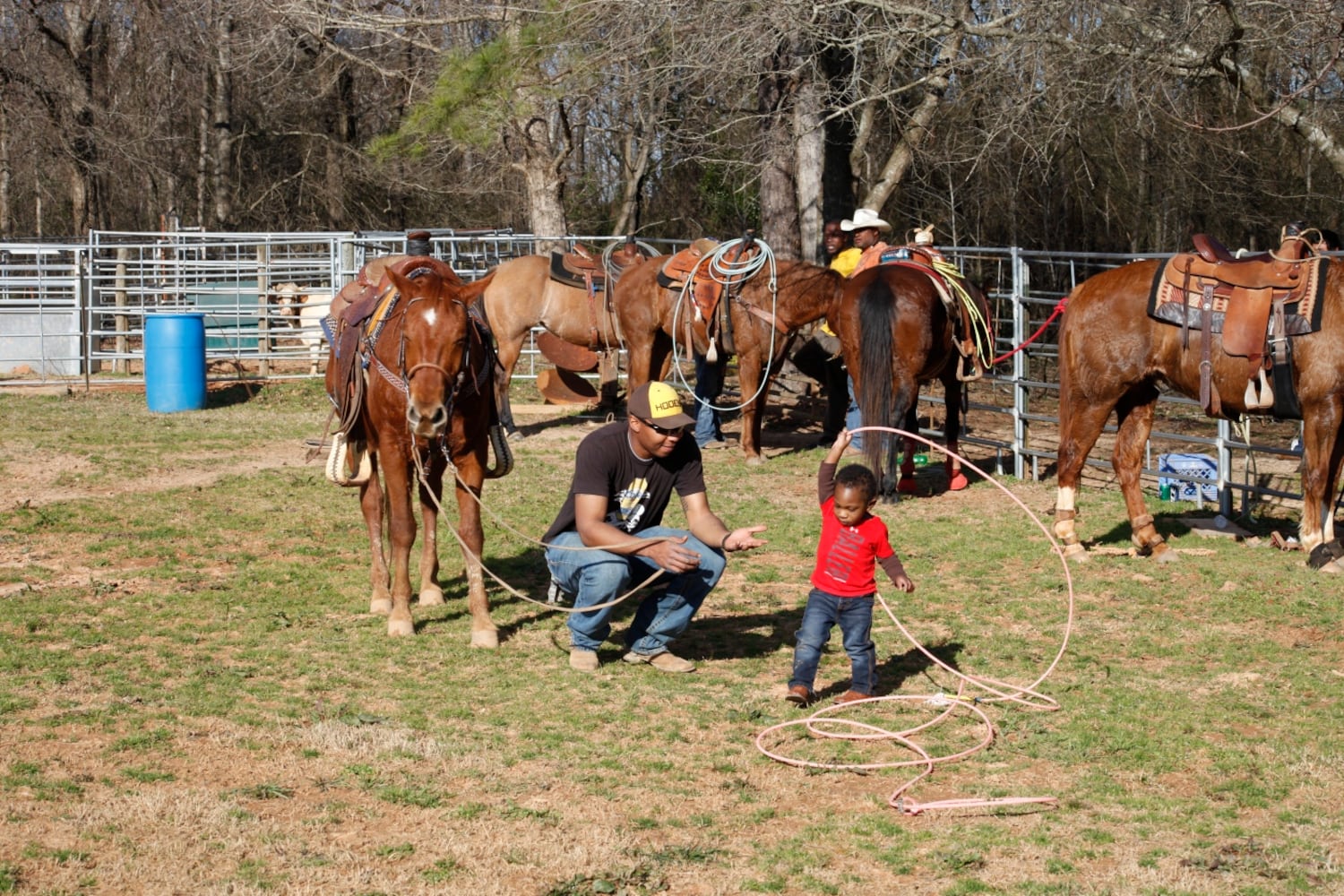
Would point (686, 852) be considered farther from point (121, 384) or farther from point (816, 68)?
point (121, 384)

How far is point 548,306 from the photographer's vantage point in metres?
15.9

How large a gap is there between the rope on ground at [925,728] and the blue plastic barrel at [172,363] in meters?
13.0

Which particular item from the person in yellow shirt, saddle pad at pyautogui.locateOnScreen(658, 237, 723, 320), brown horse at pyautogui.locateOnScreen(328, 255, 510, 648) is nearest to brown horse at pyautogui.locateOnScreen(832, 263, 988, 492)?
saddle pad at pyautogui.locateOnScreen(658, 237, 723, 320)

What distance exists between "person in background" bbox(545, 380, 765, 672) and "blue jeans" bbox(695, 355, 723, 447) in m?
7.49

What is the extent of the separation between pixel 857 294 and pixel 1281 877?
7.22m

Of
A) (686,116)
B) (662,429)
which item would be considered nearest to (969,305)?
(662,429)

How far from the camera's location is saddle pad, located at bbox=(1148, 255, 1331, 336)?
8.90 metres

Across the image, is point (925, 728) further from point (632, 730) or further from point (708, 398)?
point (708, 398)

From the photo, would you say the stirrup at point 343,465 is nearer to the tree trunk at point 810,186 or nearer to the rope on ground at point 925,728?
the rope on ground at point 925,728

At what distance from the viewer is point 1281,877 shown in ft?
15.3

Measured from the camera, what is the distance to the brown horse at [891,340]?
11.0m

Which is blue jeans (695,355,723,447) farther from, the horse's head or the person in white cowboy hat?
the horse's head

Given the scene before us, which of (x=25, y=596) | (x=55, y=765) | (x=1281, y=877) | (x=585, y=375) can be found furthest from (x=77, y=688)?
(x=585, y=375)

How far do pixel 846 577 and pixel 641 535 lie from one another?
113 centimetres
